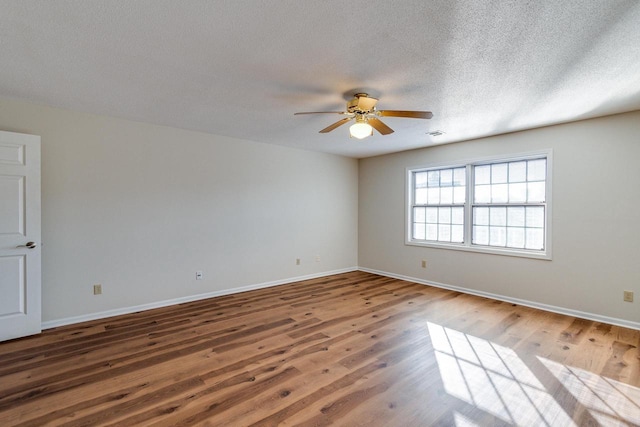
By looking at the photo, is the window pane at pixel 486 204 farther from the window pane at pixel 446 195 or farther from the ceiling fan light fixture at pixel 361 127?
the ceiling fan light fixture at pixel 361 127

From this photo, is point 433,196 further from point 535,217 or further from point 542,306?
point 542,306

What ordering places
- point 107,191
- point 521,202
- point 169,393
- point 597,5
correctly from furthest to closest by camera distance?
1. point 521,202
2. point 107,191
3. point 169,393
4. point 597,5

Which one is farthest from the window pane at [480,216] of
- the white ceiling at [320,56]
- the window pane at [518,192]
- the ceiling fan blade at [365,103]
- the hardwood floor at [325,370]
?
the ceiling fan blade at [365,103]

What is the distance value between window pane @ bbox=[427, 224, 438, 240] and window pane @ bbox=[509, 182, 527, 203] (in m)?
1.28

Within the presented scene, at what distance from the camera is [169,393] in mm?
2088

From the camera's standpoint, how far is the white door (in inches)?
114

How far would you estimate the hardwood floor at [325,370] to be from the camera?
1.90 metres

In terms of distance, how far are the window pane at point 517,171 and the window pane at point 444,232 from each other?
4.03 ft

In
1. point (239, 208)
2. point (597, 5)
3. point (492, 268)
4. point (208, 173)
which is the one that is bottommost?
point (492, 268)

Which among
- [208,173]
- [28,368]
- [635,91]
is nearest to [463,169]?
[635,91]

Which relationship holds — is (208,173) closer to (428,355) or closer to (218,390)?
(218,390)

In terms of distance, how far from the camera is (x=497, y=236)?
14.5 ft

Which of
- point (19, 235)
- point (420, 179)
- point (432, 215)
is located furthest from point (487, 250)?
point (19, 235)

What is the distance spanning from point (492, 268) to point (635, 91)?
8.53 feet
